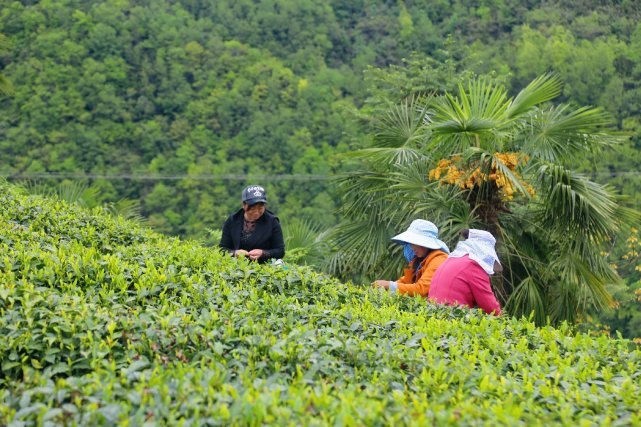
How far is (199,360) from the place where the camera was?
3.55m

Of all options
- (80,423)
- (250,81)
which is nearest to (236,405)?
(80,423)

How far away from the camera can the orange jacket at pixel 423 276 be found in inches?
242

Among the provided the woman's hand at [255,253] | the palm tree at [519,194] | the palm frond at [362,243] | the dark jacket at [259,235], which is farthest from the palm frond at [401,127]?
the woman's hand at [255,253]

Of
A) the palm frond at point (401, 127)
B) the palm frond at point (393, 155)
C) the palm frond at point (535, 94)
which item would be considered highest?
the palm frond at point (535, 94)

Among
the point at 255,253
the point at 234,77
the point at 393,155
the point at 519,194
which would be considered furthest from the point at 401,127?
the point at 234,77

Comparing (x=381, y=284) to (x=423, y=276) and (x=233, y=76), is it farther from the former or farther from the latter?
(x=233, y=76)

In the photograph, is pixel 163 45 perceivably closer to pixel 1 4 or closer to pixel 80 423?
pixel 1 4

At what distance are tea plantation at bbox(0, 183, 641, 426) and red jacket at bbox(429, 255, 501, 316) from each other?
0.44m

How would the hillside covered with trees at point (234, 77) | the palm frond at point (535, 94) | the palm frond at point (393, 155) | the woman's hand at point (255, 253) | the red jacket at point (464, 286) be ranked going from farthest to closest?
the hillside covered with trees at point (234, 77) < the palm frond at point (393, 155) < the palm frond at point (535, 94) < the woman's hand at point (255, 253) < the red jacket at point (464, 286)

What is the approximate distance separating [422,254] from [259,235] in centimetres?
143

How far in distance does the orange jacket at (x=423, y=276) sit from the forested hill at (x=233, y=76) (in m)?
35.7

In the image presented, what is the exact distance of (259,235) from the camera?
7.10 meters

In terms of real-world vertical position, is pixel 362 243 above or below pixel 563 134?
below

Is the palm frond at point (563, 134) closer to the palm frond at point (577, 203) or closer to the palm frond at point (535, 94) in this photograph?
the palm frond at point (535, 94)
